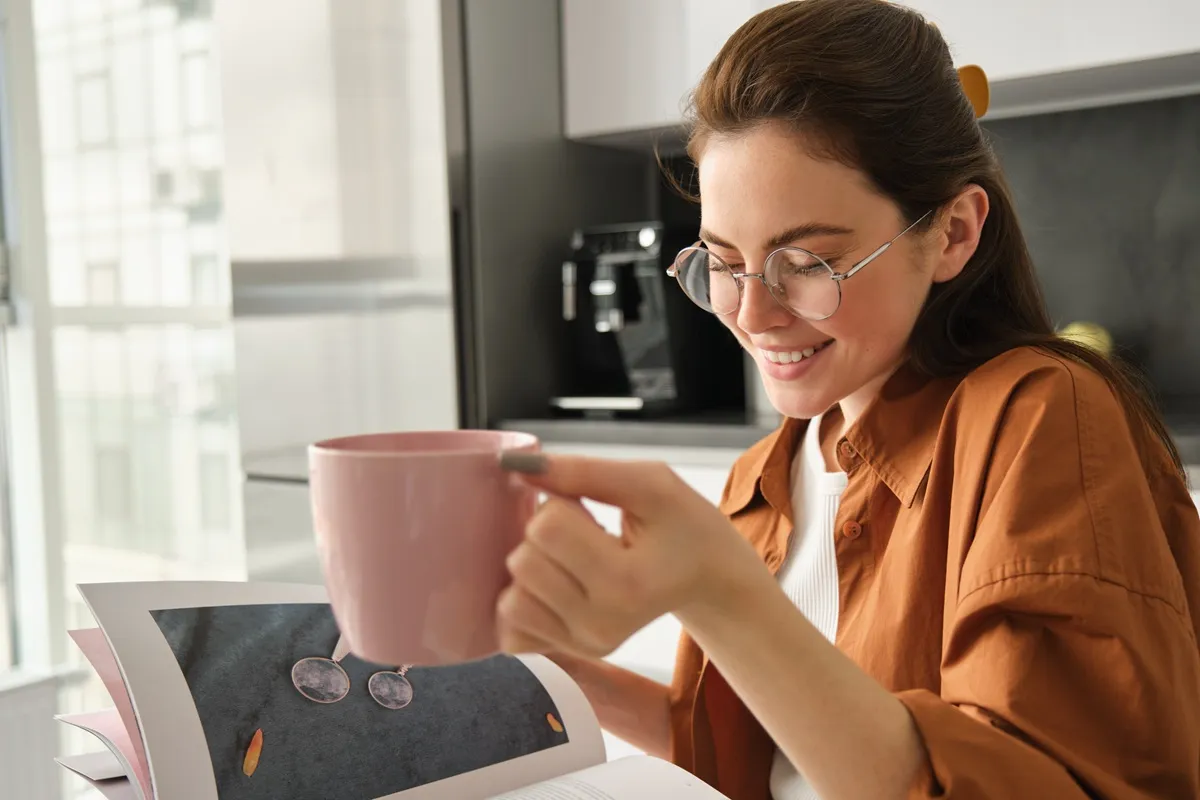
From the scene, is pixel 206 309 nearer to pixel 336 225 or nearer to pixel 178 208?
pixel 178 208

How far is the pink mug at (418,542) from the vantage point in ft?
1.51

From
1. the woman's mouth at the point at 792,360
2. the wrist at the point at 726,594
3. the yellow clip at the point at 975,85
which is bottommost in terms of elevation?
the wrist at the point at 726,594

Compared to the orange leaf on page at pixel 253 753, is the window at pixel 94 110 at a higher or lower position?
higher

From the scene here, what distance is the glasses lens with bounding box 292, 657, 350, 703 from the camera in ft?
2.40

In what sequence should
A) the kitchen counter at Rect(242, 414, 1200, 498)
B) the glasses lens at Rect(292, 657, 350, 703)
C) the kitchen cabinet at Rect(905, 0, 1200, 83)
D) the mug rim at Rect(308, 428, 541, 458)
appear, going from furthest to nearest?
1. the kitchen counter at Rect(242, 414, 1200, 498)
2. the kitchen cabinet at Rect(905, 0, 1200, 83)
3. the glasses lens at Rect(292, 657, 350, 703)
4. the mug rim at Rect(308, 428, 541, 458)

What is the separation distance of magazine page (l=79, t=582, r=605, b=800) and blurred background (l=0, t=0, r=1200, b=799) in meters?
1.19

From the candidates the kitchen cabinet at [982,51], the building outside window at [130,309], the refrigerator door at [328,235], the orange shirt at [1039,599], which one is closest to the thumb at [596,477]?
the orange shirt at [1039,599]

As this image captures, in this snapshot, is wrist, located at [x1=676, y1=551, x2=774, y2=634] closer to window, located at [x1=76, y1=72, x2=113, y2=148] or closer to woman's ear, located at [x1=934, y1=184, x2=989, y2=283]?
woman's ear, located at [x1=934, y1=184, x2=989, y2=283]

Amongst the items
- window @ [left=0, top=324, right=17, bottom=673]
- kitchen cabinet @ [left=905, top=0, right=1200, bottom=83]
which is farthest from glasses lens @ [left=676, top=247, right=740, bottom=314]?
window @ [left=0, top=324, right=17, bottom=673]

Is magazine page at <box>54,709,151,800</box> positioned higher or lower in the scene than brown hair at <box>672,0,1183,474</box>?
lower

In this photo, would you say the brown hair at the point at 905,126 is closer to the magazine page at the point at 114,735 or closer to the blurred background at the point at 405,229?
the magazine page at the point at 114,735

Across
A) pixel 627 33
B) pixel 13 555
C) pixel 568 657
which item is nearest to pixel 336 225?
pixel 627 33

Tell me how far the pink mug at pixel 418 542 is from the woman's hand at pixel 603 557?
0.04 ft

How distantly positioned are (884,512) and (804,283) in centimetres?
20
